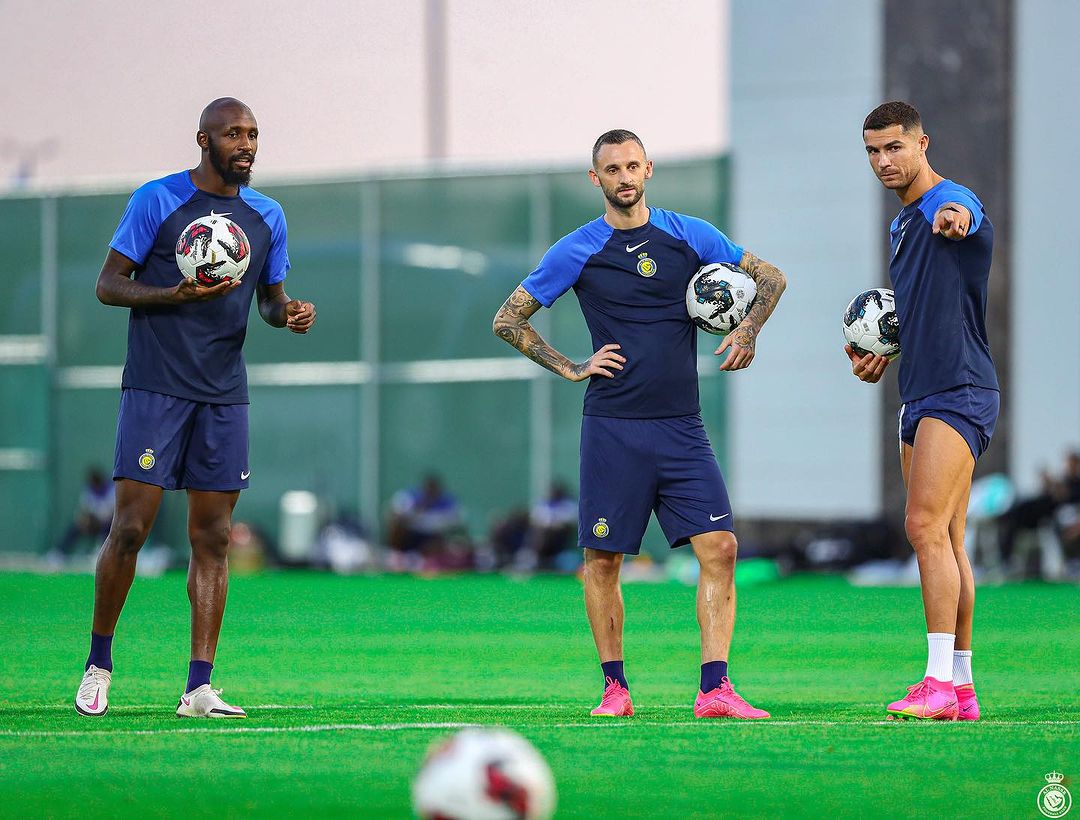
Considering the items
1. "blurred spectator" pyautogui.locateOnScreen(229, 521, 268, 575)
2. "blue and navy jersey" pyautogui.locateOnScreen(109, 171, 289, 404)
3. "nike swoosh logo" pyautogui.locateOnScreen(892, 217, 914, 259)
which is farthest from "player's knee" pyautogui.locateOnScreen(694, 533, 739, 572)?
"blurred spectator" pyautogui.locateOnScreen(229, 521, 268, 575)

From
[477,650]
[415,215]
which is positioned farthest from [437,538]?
[477,650]

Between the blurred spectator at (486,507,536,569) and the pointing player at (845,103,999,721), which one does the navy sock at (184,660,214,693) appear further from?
the blurred spectator at (486,507,536,569)

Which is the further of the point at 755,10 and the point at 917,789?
the point at 755,10

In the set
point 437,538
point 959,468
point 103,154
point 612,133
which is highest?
point 103,154

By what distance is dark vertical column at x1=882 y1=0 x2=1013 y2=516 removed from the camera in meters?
22.9

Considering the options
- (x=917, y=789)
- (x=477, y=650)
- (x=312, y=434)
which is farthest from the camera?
(x=312, y=434)

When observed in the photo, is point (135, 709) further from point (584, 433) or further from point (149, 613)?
point (149, 613)

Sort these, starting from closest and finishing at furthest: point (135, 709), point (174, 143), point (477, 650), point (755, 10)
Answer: point (135, 709) < point (477, 650) < point (755, 10) < point (174, 143)

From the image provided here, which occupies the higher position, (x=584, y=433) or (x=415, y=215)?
(x=415, y=215)

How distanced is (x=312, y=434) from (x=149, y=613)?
12048 mm

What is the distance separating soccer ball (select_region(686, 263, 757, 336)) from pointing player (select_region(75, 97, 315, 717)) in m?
1.71

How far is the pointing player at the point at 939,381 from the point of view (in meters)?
7.14

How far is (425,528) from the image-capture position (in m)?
Answer: 25.6

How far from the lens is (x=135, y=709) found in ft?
25.3
